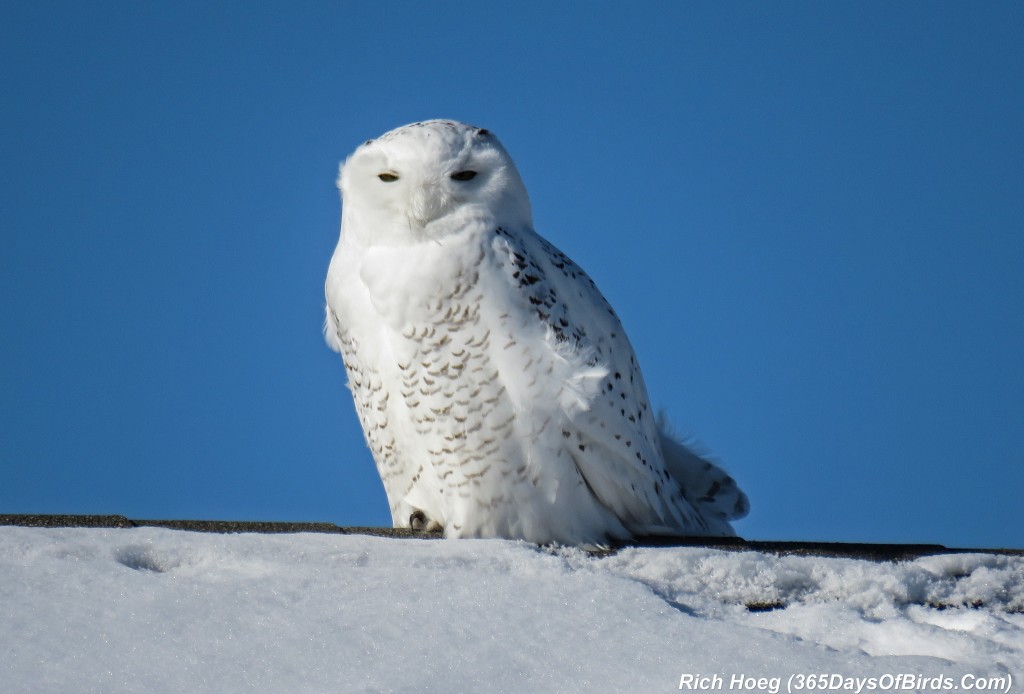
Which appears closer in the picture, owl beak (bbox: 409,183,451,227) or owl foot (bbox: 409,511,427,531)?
owl beak (bbox: 409,183,451,227)

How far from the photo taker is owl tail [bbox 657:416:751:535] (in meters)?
3.68

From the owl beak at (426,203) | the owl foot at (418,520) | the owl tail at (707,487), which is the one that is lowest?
the owl foot at (418,520)

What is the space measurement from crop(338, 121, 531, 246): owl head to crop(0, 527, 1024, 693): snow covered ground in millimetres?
1037

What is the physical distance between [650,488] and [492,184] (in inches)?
38.7

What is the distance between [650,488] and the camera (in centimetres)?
336

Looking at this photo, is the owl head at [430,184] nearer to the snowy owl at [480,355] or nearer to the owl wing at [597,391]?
the snowy owl at [480,355]

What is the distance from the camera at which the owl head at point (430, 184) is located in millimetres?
3178

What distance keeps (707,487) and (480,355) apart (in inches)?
41.0

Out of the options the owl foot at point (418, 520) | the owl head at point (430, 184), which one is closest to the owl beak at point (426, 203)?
the owl head at point (430, 184)

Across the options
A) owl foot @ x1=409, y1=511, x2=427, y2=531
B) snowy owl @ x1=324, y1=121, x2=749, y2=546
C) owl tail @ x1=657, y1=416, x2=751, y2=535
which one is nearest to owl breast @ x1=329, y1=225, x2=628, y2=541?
snowy owl @ x1=324, y1=121, x2=749, y2=546

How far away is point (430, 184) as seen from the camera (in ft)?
10.4

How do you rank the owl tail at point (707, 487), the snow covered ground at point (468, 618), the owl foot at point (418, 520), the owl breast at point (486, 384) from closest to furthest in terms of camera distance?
the snow covered ground at point (468, 618), the owl breast at point (486, 384), the owl foot at point (418, 520), the owl tail at point (707, 487)

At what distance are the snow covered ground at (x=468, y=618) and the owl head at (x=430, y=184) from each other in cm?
104

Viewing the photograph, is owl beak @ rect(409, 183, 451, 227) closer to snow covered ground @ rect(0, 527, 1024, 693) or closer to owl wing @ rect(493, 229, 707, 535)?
owl wing @ rect(493, 229, 707, 535)
